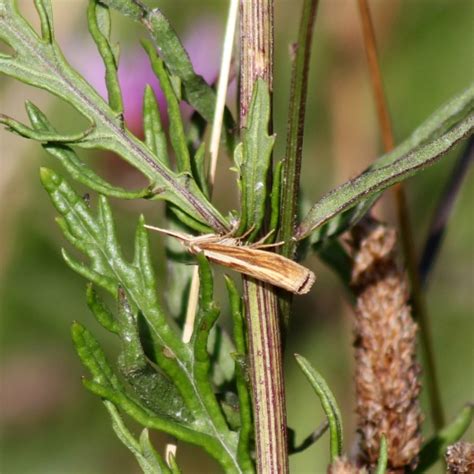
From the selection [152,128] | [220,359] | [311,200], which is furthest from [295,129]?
[311,200]

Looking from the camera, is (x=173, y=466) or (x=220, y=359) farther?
(x=220, y=359)

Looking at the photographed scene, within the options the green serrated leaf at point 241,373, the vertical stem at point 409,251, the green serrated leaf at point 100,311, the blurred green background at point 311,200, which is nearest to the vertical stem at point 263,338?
the green serrated leaf at point 241,373

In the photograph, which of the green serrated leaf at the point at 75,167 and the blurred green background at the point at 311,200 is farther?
the blurred green background at the point at 311,200

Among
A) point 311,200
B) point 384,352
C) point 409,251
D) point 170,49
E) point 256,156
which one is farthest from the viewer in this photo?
point 311,200

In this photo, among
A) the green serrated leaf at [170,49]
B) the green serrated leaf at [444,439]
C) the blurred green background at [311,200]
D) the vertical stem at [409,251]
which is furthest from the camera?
the blurred green background at [311,200]

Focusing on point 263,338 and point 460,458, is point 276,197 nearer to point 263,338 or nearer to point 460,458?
point 263,338

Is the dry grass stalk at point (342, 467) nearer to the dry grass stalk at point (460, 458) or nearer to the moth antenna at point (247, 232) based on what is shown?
the dry grass stalk at point (460, 458)

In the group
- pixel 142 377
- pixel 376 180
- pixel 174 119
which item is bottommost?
pixel 142 377
